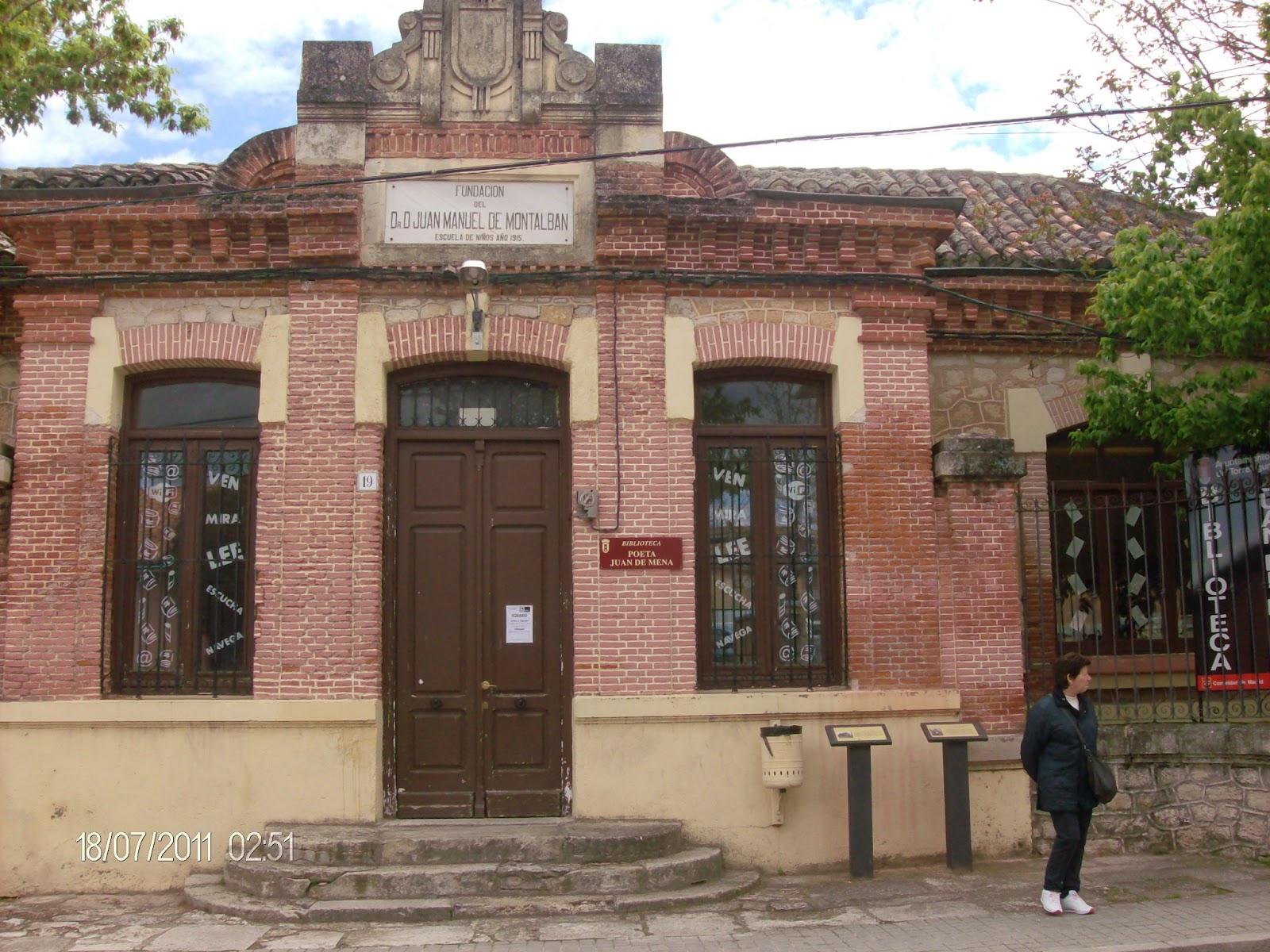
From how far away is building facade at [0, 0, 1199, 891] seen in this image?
834cm

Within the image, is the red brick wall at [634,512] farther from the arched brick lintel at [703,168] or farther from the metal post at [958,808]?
the metal post at [958,808]

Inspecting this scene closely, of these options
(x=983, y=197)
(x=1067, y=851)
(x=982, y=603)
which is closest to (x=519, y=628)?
(x=982, y=603)

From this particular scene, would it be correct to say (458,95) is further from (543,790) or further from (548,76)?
(543,790)

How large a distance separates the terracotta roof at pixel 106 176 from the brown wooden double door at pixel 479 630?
348cm

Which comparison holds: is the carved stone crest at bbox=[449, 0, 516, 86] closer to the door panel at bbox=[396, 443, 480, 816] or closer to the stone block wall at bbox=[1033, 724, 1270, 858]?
the door panel at bbox=[396, 443, 480, 816]

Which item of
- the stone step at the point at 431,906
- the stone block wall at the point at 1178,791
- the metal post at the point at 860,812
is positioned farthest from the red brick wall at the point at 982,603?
the stone step at the point at 431,906

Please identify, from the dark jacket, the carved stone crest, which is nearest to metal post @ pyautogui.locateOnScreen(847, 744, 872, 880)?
the dark jacket

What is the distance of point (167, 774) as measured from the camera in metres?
8.20

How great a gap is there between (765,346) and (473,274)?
2.35 m

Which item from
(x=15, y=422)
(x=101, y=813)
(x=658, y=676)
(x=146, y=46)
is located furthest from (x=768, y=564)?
(x=146, y=46)

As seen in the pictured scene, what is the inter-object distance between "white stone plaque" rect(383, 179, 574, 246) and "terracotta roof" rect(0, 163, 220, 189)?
1974mm

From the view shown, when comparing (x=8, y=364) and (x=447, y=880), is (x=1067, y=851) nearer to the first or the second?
(x=447, y=880)

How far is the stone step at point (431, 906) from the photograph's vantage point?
7.30m
